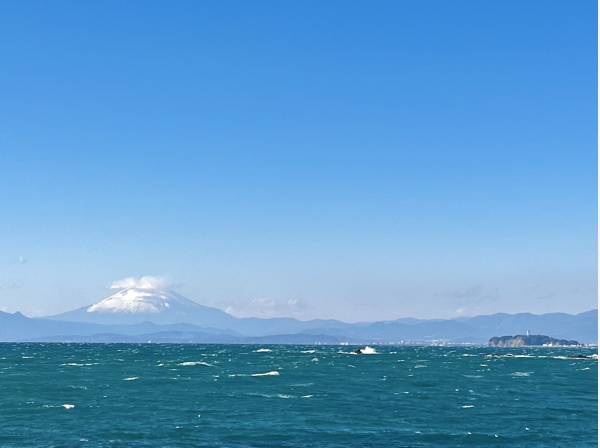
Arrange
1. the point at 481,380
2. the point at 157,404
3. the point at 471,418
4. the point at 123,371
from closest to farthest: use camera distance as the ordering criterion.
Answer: the point at 471,418 < the point at 157,404 < the point at 481,380 < the point at 123,371

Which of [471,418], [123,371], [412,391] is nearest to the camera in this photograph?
[471,418]

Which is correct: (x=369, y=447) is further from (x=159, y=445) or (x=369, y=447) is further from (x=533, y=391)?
(x=533, y=391)

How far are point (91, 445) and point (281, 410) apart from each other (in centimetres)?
3092

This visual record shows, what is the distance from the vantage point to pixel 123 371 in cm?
17138

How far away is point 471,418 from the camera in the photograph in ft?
294

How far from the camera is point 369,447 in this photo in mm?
69562

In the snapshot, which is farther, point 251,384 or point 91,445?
point 251,384

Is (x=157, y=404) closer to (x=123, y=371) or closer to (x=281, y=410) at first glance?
(x=281, y=410)

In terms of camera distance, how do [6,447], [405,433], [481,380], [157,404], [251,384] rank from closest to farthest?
[6,447] < [405,433] < [157,404] < [251,384] < [481,380]

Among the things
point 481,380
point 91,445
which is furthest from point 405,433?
point 481,380

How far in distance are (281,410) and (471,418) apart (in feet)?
81.5

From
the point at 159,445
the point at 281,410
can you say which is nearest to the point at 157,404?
the point at 281,410

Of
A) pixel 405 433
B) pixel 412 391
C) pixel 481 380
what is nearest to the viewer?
pixel 405 433

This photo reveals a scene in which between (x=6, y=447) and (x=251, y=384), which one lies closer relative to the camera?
(x=6, y=447)
